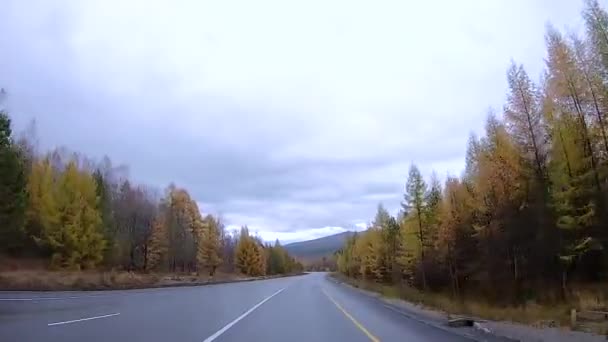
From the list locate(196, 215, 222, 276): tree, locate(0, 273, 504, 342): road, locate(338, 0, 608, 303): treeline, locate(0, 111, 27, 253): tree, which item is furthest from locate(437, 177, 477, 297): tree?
locate(196, 215, 222, 276): tree

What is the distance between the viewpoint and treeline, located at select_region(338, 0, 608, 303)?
31.8 metres

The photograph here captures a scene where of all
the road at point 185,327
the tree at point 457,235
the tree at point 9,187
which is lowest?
the road at point 185,327

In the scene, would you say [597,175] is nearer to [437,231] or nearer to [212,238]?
[437,231]

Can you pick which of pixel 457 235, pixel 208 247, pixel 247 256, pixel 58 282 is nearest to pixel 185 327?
pixel 58 282

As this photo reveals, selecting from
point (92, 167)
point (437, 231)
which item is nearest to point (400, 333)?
point (437, 231)

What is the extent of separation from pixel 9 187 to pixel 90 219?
58.4 feet

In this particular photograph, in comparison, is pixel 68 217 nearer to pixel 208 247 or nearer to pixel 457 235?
pixel 457 235

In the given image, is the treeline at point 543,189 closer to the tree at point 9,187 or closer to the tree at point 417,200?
the tree at point 417,200

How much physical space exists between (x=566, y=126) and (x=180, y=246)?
82.1 metres

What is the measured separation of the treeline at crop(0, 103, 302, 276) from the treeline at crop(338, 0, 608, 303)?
3852cm

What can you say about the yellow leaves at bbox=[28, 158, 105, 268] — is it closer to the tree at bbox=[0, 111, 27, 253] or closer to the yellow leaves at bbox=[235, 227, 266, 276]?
the tree at bbox=[0, 111, 27, 253]

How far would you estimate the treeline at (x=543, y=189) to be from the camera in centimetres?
3178

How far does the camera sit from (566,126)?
3491cm

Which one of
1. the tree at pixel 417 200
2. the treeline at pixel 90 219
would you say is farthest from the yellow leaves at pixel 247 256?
the tree at pixel 417 200
